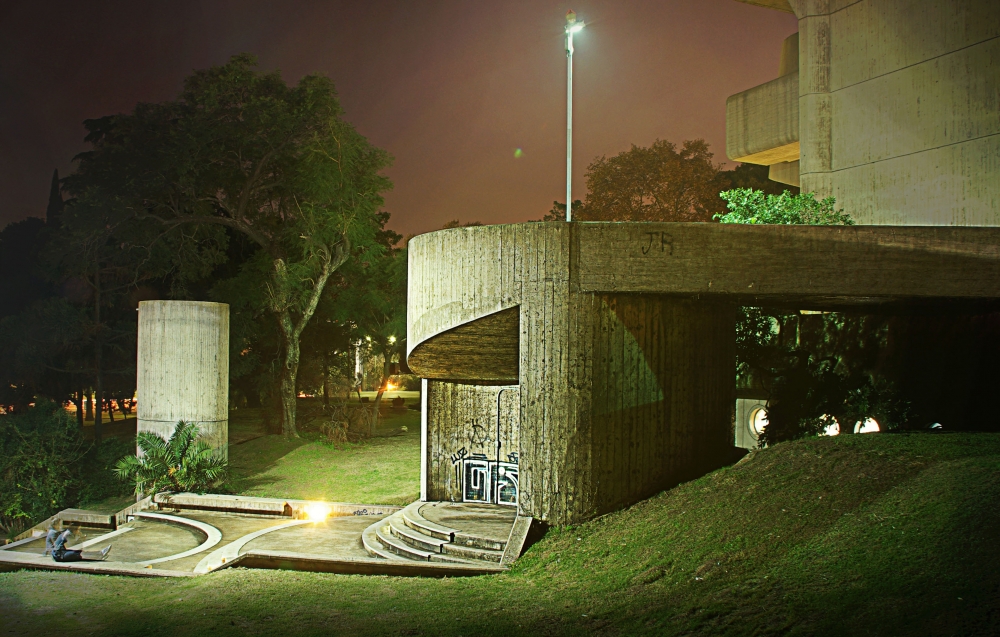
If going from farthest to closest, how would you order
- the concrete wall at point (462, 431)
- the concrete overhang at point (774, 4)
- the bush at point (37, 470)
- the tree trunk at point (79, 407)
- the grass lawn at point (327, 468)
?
the tree trunk at point (79, 407), the concrete overhang at point (774, 4), the bush at point (37, 470), the grass lawn at point (327, 468), the concrete wall at point (462, 431)

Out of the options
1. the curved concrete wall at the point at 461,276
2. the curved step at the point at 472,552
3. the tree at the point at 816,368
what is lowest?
the curved step at the point at 472,552

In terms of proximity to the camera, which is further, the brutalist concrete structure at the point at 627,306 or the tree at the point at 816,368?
the tree at the point at 816,368

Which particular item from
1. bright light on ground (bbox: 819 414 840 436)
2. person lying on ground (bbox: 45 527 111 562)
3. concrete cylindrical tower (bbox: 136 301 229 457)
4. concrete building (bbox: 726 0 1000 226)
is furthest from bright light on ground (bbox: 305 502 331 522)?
concrete building (bbox: 726 0 1000 226)

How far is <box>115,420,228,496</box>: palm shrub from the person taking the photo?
17844 mm

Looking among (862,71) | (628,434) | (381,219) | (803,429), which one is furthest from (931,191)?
(381,219)

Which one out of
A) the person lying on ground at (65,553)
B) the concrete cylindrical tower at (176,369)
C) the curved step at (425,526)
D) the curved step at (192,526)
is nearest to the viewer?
the curved step at (425,526)

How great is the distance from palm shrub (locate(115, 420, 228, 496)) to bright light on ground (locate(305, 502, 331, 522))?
311 centimetres

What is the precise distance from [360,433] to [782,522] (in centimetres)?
1919

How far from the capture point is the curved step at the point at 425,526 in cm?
1191

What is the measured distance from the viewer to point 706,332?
43.0 feet

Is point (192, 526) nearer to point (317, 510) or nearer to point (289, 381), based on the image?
point (317, 510)

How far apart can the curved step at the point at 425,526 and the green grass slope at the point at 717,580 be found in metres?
1.42

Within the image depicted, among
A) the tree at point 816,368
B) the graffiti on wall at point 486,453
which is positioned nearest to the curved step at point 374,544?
the graffiti on wall at point 486,453

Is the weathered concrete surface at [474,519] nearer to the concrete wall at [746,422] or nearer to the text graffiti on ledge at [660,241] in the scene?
the text graffiti on ledge at [660,241]
